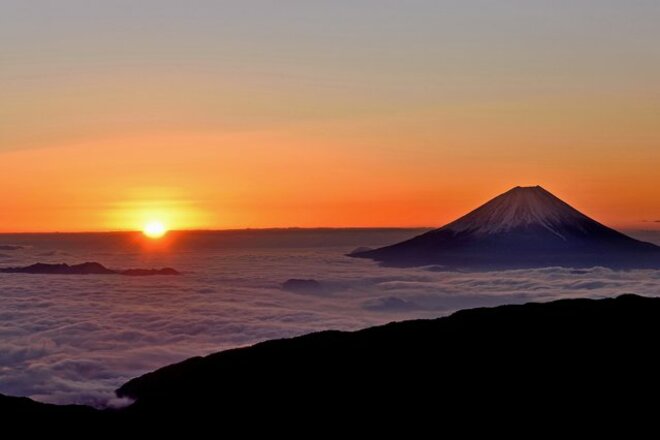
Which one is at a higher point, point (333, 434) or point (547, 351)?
point (547, 351)

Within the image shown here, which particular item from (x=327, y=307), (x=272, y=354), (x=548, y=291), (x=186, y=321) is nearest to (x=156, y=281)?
(x=327, y=307)

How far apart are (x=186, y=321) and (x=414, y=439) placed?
101 metres

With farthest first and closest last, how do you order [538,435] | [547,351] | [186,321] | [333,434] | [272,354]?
[186,321] → [272,354] → [547,351] → [333,434] → [538,435]

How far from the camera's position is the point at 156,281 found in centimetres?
19900

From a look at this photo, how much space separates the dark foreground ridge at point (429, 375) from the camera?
98.6 feet

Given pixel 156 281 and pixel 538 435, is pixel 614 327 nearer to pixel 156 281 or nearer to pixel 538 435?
pixel 538 435

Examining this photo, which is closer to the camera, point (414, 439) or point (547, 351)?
point (414, 439)

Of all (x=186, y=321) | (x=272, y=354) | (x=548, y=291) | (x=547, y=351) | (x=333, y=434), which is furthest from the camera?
(x=548, y=291)

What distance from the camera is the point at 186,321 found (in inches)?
4958

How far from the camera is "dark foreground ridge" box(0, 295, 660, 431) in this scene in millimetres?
30062

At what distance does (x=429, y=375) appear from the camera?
33.0 meters

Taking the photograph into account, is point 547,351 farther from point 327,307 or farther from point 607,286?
point 607,286

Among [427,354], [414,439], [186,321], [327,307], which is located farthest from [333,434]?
[327,307]

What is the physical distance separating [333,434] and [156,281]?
173981 millimetres
